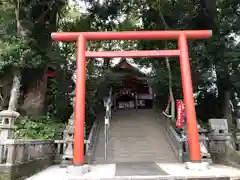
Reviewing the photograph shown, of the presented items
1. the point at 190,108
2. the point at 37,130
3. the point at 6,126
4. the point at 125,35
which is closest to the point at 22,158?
the point at 6,126

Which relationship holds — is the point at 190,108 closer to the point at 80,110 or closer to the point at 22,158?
the point at 80,110

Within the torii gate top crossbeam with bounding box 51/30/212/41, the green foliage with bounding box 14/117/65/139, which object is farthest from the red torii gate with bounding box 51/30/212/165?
the green foliage with bounding box 14/117/65/139

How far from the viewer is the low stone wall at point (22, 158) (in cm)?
568

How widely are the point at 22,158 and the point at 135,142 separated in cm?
578

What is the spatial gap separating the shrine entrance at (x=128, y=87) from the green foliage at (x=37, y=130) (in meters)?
9.12

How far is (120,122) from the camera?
13859mm

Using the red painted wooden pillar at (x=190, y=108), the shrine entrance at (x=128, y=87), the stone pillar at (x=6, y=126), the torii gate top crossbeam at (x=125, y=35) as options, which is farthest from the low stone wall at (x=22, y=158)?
the shrine entrance at (x=128, y=87)

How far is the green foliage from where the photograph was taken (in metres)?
10.1

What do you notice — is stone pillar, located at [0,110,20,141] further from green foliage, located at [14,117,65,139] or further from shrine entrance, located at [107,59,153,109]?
shrine entrance, located at [107,59,153,109]

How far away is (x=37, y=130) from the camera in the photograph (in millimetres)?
10805

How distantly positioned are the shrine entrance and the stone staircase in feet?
20.4

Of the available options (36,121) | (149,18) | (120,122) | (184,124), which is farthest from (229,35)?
(36,121)

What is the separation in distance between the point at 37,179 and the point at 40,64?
23.4 feet

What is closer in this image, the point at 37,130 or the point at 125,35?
the point at 125,35
